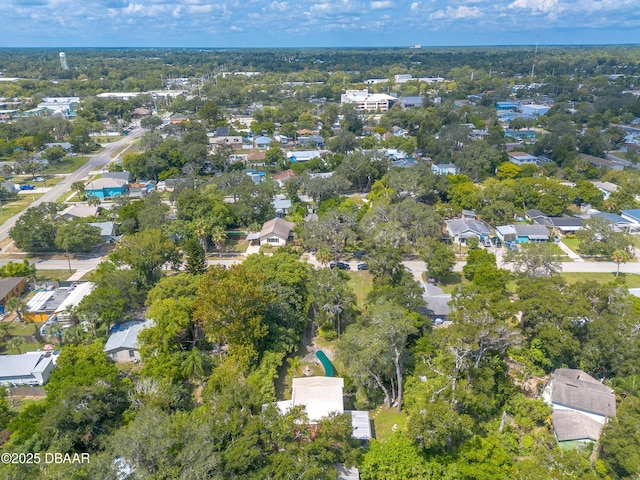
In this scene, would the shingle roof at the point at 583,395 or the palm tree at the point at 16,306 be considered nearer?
the shingle roof at the point at 583,395

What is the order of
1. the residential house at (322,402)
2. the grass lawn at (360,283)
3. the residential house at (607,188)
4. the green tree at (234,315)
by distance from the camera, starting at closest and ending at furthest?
the residential house at (322,402) < the green tree at (234,315) < the grass lawn at (360,283) < the residential house at (607,188)

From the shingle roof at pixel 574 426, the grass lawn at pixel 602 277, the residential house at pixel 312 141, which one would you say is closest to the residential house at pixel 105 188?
the residential house at pixel 312 141

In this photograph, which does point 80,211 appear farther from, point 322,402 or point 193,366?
point 322,402

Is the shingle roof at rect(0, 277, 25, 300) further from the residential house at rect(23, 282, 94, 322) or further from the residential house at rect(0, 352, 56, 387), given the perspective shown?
the residential house at rect(0, 352, 56, 387)

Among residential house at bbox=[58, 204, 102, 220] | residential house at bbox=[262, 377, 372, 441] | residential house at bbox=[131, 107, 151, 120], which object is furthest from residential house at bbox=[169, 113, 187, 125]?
residential house at bbox=[262, 377, 372, 441]

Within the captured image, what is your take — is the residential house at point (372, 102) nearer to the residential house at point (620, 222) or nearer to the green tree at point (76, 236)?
the residential house at point (620, 222)

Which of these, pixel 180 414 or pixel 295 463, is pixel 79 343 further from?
pixel 295 463

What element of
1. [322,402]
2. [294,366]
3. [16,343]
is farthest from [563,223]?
[16,343]
